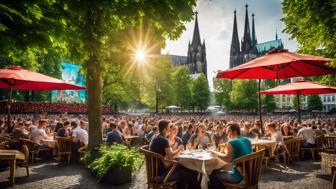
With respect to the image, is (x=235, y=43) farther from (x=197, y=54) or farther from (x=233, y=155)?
(x=233, y=155)

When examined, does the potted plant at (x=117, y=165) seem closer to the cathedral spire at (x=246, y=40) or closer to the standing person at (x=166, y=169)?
the standing person at (x=166, y=169)

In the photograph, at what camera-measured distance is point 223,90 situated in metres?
78.9

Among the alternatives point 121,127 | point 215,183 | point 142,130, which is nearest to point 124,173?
point 215,183

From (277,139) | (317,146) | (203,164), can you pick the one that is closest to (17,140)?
(203,164)

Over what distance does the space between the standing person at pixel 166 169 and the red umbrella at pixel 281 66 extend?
3.06 metres

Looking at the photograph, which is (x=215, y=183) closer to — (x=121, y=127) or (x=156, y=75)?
(x=121, y=127)

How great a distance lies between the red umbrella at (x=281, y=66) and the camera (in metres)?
6.77

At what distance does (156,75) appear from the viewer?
51781 millimetres

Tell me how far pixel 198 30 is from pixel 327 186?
115m

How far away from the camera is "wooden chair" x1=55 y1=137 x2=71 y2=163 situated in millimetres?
9305

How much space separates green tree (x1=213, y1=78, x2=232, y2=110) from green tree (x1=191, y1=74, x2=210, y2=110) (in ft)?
23.9

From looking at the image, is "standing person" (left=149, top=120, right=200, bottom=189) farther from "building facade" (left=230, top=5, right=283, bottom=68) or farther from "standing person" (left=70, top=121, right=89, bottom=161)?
"building facade" (left=230, top=5, right=283, bottom=68)

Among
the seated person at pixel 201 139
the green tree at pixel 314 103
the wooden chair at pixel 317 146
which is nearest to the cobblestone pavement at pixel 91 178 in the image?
the wooden chair at pixel 317 146

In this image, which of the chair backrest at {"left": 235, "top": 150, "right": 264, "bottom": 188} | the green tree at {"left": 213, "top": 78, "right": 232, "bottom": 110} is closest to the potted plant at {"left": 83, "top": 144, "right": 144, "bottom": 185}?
the chair backrest at {"left": 235, "top": 150, "right": 264, "bottom": 188}
